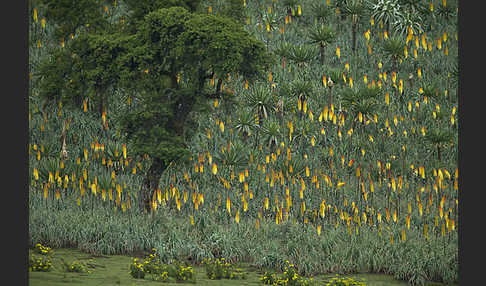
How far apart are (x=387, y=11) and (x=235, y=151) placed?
11.0 m

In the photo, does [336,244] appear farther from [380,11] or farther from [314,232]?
[380,11]

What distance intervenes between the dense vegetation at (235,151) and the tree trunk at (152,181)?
5 cm

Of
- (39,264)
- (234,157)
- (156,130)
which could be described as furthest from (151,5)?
(39,264)

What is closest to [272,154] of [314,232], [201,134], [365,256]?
[201,134]

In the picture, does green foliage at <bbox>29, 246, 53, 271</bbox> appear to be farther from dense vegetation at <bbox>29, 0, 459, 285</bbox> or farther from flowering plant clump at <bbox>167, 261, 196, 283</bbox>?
flowering plant clump at <bbox>167, 261, 196, 283</bbox>

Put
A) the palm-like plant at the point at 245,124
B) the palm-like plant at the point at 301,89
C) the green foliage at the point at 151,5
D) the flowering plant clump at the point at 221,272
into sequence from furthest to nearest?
the palm-like plant at the point at 301,89 → the palm-like plant at the point at 245,124 → the green foliage at the point at 151,5 → the flowering plant clump at the point at 221,272

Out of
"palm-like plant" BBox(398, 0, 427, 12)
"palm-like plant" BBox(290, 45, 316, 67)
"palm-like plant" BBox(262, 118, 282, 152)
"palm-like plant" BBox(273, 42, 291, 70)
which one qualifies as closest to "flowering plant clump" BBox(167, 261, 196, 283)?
"palm-like plant" BBox(262, 118, 282, 152)

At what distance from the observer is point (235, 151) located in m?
18.8

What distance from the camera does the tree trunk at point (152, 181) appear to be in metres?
16.3

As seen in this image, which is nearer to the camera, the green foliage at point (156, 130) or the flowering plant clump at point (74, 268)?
the flowering plant clump at point (74, 268)

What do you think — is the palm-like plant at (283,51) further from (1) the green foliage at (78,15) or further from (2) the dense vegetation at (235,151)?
(1) the green foliage at (78,15)

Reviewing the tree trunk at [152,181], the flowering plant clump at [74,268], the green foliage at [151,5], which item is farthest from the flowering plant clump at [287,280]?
the green foliage at [151,5]

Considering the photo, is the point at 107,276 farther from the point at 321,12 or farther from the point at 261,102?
the point at 321,12

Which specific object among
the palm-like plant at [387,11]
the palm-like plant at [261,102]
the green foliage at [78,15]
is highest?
the palm-like plant at [387,11]
